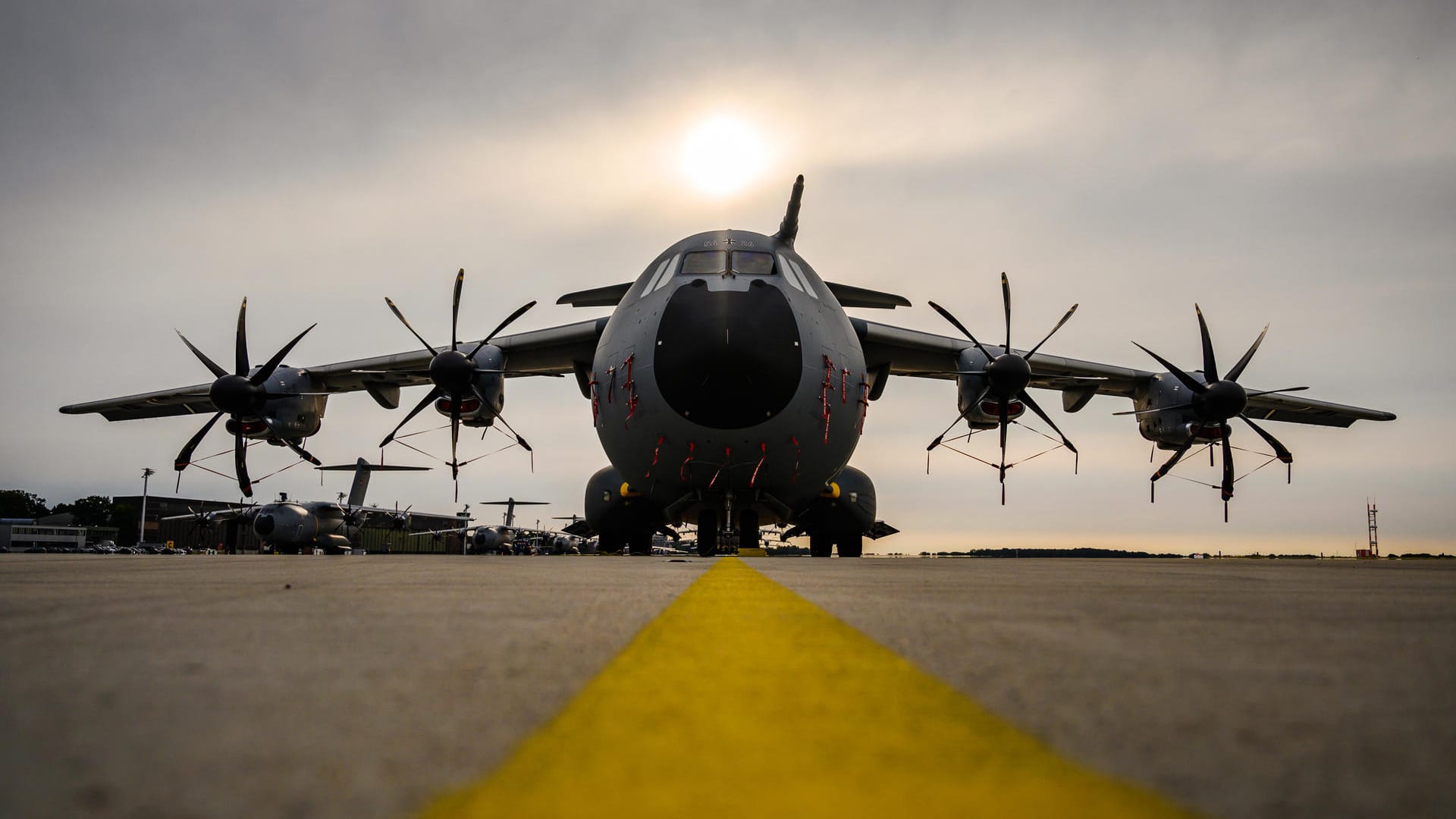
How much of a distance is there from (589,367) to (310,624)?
14612 mm

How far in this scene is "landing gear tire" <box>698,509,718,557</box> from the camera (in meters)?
12.4

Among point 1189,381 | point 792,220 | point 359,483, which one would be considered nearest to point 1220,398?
point 1189,381

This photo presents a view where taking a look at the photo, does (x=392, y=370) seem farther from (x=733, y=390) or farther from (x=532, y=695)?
(x=532, y=695)

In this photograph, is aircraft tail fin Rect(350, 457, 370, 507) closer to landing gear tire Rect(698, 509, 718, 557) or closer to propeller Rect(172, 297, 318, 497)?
propeller Rect(172, 297, 318, 497)

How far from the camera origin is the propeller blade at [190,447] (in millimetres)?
15875

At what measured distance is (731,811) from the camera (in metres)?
0.77

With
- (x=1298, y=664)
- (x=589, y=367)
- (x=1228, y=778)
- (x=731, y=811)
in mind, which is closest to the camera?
(x=731, y=811)

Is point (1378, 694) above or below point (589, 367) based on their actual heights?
below

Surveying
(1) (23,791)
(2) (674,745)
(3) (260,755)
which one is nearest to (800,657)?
(2) (674,745)

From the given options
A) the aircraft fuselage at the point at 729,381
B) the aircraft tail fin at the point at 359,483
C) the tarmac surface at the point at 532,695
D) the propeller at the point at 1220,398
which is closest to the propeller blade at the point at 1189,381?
the propeller at the point at 1220,398

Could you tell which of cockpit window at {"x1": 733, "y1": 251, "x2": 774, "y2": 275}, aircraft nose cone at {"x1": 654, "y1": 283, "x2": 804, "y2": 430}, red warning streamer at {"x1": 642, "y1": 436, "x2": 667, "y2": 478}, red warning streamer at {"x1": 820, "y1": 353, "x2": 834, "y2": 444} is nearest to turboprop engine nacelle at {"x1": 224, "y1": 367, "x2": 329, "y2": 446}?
red warning streamer at {"x1": 642, "y1": 436, "x2": 667, "y2": 478}

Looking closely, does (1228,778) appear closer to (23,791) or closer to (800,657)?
(800,657)

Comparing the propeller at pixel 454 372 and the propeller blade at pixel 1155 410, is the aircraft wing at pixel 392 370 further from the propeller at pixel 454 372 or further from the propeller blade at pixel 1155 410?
the propeller blade at pixel 1155 410

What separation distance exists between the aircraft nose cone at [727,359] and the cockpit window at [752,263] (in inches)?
→ 31.2
